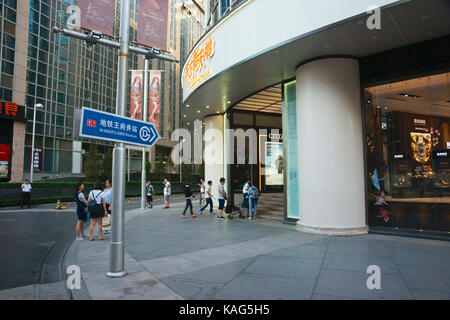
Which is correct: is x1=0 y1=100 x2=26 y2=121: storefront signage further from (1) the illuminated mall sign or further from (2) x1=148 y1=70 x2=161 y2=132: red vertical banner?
(1) the illuminated mall sign

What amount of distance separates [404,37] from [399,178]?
4.04 m

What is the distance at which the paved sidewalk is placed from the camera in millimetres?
4301

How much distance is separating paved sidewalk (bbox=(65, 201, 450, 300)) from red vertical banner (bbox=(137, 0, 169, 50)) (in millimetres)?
5539

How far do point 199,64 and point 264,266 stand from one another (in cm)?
932

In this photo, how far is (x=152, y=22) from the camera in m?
7.66

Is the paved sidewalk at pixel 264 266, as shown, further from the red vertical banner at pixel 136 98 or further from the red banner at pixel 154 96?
the red banner at pixel 154 96

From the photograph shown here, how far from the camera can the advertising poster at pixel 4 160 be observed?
2655cm

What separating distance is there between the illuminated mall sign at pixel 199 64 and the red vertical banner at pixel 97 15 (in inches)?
194

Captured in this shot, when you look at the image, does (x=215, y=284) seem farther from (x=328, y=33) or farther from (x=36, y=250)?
(x=328, y=33)

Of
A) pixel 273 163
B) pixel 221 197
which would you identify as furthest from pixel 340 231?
pixel 273 163

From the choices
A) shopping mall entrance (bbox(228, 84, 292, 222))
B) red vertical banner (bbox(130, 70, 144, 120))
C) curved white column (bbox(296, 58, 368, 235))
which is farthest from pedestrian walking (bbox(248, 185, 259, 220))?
red vertical banner (bbox(130, 70, 144, 120))

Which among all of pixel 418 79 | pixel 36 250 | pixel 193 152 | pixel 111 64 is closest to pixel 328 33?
pixel 418 79

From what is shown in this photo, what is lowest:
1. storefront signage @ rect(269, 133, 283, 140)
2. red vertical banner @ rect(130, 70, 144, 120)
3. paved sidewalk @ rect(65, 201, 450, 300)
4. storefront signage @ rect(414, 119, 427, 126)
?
paved sidewalk @ rect(65, 201, 450, 300)

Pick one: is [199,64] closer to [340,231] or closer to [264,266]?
[340,231]
